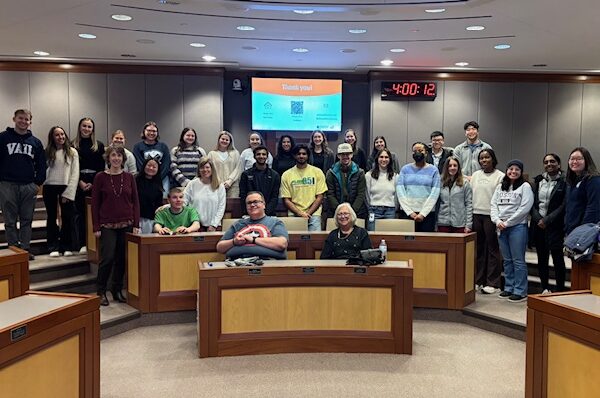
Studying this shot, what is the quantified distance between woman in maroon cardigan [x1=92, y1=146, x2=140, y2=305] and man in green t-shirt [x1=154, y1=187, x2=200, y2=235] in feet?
0.89

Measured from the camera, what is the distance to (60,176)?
5.88 meters

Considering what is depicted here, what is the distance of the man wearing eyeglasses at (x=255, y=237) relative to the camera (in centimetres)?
461

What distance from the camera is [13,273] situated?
370cm

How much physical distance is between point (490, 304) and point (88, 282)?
410cm

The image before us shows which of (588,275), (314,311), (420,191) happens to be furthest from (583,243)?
(420,191)

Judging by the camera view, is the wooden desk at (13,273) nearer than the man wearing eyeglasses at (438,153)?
Yes

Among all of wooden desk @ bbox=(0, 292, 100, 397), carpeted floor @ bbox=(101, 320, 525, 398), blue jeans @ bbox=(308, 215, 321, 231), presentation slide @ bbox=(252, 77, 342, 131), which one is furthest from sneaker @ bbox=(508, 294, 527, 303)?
presentation slide @ bbox=(252, 77, 342, 131)

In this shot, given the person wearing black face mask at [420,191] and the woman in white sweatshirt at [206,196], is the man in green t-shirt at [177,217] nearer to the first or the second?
the woman in white sweatshirt at [206,196]

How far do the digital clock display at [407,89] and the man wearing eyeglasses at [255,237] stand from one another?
16.7ft

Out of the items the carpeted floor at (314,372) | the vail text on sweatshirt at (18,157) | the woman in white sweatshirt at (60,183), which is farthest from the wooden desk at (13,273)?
the woman in white sweatshirt at (60,183)

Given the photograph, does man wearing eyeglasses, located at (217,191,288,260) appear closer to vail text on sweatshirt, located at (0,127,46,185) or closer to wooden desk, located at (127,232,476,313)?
wooden desk, located at (127,232,476,313)

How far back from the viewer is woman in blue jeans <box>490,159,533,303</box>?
5.36m

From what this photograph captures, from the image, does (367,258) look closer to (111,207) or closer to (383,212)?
(383,212)

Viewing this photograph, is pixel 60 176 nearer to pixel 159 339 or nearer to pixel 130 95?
pixel 159 339
